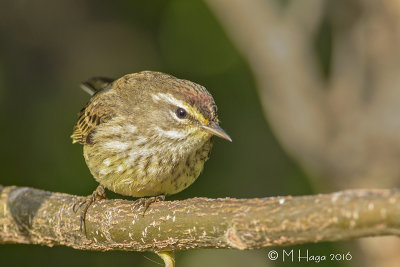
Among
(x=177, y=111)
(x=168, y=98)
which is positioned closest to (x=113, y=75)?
(x=168, y=98)

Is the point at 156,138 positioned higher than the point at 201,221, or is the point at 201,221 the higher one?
the point at 156,138

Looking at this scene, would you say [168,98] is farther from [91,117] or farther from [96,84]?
[96,84]

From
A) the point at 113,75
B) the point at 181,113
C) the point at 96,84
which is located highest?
the point at 113,75

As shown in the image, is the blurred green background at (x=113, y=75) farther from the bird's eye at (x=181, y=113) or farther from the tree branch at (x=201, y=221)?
the bird's eye at (x=181, y=113)

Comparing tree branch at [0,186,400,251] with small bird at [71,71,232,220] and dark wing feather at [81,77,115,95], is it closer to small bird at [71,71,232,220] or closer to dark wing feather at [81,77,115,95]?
small bird at [71,71,232,220]

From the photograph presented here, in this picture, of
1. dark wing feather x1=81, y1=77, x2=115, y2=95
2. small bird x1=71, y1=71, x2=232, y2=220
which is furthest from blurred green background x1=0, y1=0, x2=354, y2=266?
small bird x1=71, y1=71, x2=232, y2=220

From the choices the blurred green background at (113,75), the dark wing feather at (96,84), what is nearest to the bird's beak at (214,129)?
the dark wing feather at (96,84)
